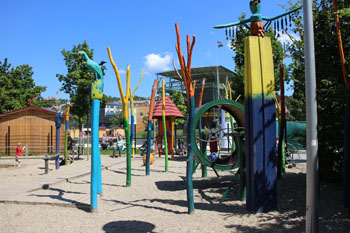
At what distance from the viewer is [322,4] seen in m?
7.19

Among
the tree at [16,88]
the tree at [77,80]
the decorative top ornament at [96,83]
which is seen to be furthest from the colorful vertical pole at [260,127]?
the tree at [16,88]

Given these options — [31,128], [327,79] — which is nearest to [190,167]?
[327,79]

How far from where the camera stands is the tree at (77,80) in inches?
754

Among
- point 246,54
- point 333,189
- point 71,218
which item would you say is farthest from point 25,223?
point 333,189

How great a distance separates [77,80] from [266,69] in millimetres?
15397

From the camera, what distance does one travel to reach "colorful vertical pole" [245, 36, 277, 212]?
5699 mm

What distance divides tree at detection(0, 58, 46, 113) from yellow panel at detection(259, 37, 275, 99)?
81.5 ft

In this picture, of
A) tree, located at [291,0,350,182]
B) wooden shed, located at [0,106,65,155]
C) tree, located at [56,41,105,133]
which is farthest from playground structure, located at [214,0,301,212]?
wooden shed, located at [0,106,65,155]

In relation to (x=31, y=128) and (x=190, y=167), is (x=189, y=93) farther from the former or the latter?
(x=31, y=128)

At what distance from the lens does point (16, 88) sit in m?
27.5

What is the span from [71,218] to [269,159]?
12.5 feet

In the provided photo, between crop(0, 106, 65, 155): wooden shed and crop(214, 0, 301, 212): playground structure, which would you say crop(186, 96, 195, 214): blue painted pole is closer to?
crop(214, 0, 301, 212): playground structure

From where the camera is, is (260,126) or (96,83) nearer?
(260,126)

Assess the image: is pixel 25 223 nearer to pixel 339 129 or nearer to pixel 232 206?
pixel 232 206
